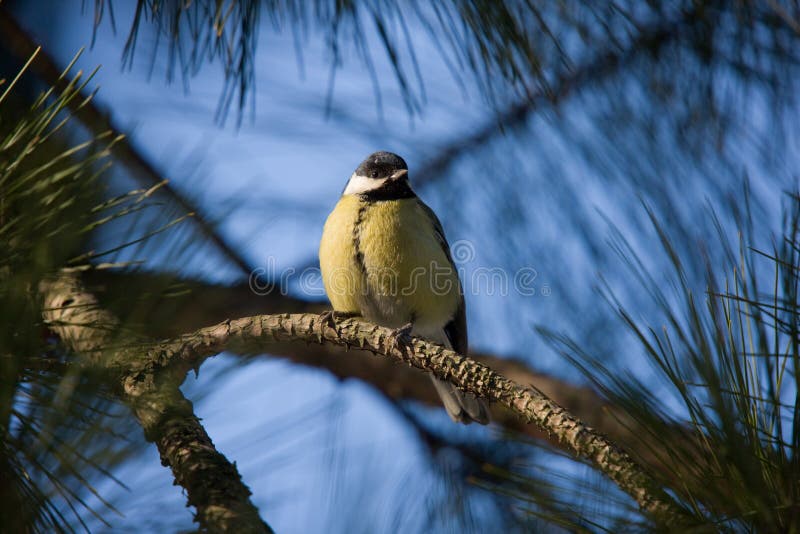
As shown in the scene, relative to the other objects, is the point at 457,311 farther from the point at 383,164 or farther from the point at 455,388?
the point at 383,164

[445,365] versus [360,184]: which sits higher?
[360,184]

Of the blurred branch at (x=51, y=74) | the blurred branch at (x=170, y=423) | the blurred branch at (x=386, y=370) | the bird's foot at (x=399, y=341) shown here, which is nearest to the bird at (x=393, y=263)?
the blurred branch at (x=386, y=370)

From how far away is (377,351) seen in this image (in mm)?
2400

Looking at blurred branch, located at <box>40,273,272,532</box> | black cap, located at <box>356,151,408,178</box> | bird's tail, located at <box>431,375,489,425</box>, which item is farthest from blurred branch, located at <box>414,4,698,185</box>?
blurred branch, located at <box>40,273,272,532</box>

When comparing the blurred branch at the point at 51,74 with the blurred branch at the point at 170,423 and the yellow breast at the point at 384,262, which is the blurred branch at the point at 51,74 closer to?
the yellow breast at the point at 384,262

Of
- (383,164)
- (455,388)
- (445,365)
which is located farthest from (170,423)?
(383,164)

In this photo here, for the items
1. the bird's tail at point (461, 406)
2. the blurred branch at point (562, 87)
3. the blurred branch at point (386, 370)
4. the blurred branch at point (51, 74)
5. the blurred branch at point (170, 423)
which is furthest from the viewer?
the bird's tail at point (461, 406)

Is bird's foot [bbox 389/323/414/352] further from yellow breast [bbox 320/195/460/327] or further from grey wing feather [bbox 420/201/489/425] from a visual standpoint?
grey wing feather [bbox 420/201/489/425]

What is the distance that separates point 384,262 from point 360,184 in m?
0.72

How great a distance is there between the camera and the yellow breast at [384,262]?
3199 mm

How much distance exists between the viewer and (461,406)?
137 inches

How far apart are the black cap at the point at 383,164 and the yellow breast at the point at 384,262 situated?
0.19m

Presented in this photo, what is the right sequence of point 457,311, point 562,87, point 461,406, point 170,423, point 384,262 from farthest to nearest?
point 457,311 < point 461,406 < point 384,262 < point 562,87 < point 170,423

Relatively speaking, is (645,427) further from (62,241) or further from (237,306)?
(237,306)
